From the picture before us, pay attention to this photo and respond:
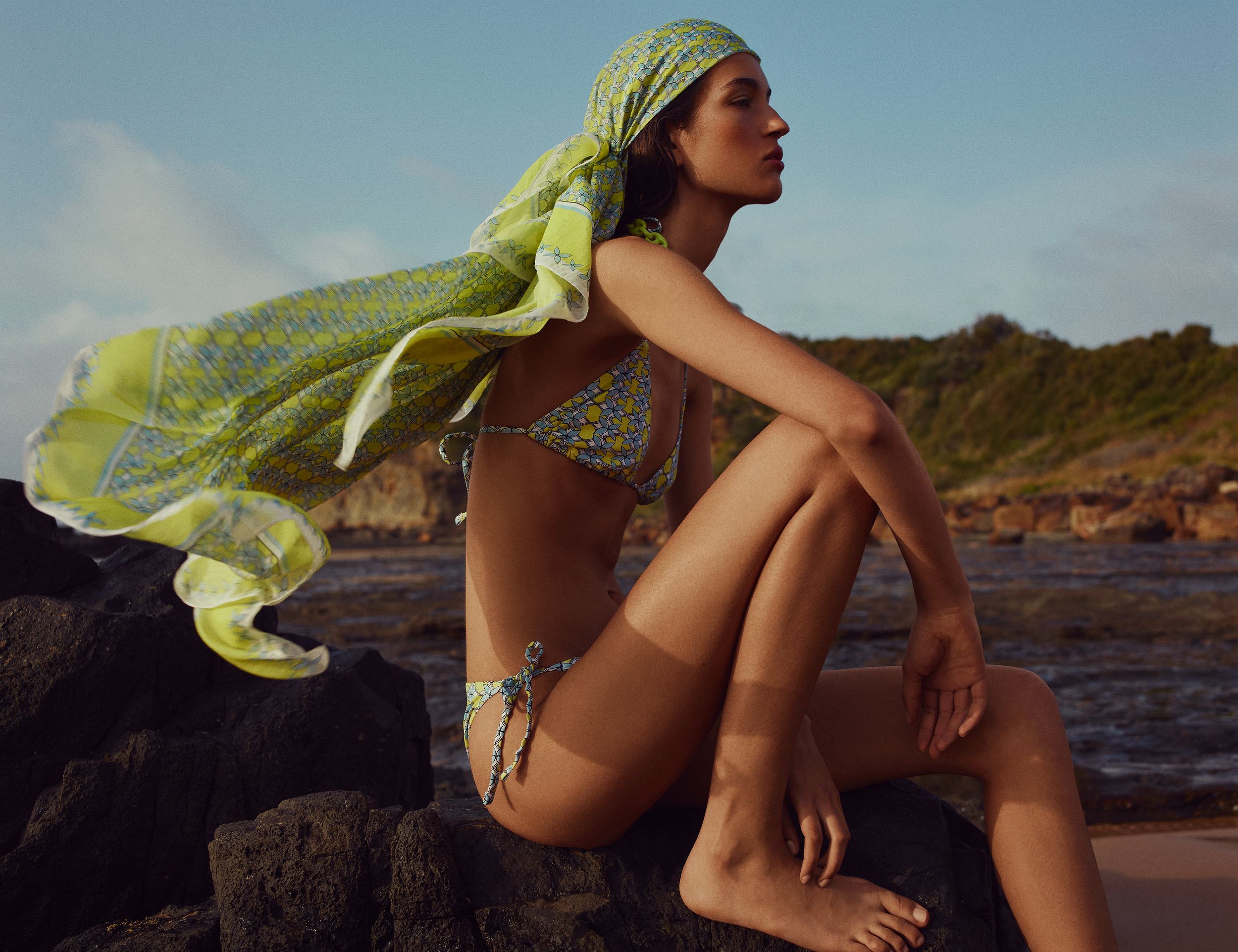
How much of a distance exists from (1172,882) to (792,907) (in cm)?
162

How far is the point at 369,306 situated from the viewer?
194cm

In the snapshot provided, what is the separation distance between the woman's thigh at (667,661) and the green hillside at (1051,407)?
2177 cm

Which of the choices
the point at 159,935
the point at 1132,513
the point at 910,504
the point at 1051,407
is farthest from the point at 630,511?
the point at 1051,407

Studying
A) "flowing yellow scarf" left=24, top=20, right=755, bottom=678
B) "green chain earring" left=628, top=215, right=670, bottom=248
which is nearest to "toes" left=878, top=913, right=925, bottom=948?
"flowing yellow scarf" left=24, top=20, right=755, bottom=678

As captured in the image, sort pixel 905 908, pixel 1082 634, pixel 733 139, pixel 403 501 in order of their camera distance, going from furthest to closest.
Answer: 1. pixel 403 501
2. pixel 1082 634
3. pixel 733 139
4. pixel 905 908

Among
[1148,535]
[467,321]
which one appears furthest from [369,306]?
[1148,535]

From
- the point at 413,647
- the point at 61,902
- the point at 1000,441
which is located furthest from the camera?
the point at 1000,441

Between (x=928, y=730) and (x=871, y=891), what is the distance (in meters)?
0.31

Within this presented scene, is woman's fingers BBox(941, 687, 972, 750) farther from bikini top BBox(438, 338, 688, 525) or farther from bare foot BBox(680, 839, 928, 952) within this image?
bikini top BBox(438, 338, 688, 525)

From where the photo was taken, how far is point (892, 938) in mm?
1699

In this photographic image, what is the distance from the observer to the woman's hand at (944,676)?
5.81ft

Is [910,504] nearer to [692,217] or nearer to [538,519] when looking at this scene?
[538,519]

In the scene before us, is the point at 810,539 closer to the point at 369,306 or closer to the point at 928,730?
the point at 928,730

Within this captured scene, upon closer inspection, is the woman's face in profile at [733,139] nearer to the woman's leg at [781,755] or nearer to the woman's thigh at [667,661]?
the woman's thigh at [667,661]
